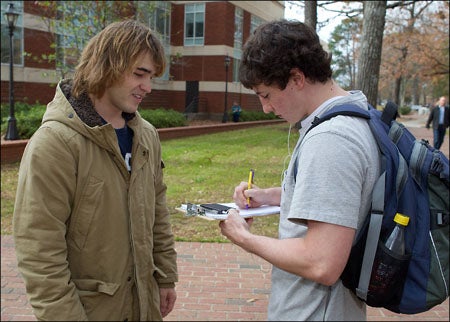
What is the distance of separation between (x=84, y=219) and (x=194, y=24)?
30.6m

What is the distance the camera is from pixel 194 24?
30.8m

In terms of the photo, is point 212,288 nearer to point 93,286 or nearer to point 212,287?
point 212,287

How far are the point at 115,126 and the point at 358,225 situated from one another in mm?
1269

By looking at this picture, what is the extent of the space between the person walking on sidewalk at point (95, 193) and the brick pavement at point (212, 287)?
1.65 meters

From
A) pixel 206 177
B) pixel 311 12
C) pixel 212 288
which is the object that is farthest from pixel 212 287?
pixel 311 12

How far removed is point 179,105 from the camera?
32094 millimetres

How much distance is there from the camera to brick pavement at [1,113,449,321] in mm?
3775

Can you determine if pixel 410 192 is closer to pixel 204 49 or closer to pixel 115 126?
pixel 115 126

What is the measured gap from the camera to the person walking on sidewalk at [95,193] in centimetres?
181

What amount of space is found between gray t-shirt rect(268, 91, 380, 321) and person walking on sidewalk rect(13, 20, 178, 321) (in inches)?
31.3

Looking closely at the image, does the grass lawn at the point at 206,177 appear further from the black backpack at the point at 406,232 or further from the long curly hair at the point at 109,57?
the black backpack at the point at 406,232

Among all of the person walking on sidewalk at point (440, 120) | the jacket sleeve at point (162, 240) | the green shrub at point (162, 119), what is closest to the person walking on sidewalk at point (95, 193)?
the jacket sleeve at point (162, 240)

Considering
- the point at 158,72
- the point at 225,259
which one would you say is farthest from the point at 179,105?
the point at 158,72


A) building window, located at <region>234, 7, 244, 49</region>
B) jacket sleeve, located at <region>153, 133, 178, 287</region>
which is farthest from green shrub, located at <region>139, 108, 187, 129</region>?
jacket sleeve, located at <region>153, 133, 178, 287</region>
